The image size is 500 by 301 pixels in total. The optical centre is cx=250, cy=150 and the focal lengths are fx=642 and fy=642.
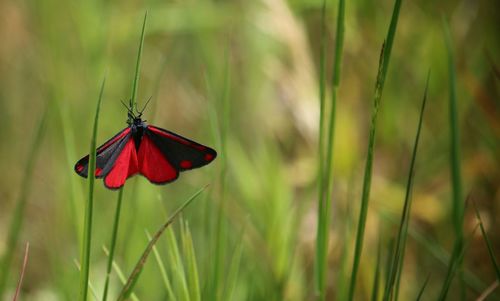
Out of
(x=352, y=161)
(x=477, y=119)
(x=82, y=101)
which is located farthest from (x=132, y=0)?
(x=477, y=119)

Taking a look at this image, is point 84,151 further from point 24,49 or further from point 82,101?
point 24,49

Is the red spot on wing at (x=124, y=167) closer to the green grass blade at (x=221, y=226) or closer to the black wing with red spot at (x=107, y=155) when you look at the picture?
the black wing with red spot at (x=107, y=155)

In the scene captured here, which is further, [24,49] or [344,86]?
[24,49]

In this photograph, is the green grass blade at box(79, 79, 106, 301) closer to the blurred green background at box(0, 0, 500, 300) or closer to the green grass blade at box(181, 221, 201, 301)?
the green grass blade at box(181, 221, 201, 301)

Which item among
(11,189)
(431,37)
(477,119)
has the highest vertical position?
(431,37)

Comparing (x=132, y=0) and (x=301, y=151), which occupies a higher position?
(x=132, y=0)

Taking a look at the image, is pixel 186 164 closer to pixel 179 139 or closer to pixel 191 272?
pixel 179 139

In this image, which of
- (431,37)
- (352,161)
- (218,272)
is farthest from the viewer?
(431,37)
